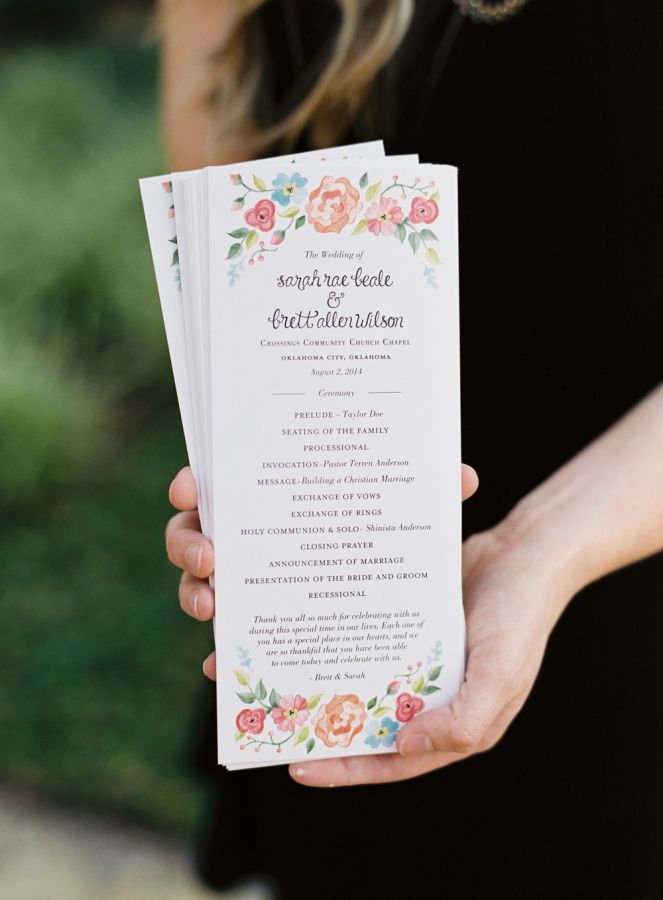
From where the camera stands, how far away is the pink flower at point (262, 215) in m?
0.83

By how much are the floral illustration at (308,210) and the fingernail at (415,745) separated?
1.41 feet

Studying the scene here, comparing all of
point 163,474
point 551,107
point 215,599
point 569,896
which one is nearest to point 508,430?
point 551,107

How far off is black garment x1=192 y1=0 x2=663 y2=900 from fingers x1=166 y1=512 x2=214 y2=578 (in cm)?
45

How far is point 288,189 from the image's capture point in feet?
2.72

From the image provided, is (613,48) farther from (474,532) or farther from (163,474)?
(163,474)

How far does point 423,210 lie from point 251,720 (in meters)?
0.47

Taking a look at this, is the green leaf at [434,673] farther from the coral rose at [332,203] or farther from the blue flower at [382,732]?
the coral rose at [332,203]

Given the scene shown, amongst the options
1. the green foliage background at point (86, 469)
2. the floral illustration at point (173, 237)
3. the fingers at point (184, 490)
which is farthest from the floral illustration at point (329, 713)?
the green foliage background at point (86, 469)

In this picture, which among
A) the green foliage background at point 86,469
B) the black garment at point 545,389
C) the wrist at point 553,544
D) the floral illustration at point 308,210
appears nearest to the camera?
the floral illustration at point 308,210

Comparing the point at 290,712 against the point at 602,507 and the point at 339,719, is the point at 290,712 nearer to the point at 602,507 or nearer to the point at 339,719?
the point at 339,719

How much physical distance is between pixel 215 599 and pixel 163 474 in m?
2.10

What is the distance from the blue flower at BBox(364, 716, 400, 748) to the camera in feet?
2.92

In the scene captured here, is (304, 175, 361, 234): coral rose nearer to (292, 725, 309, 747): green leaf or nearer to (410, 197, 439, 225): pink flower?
(410, 197, 439, 225): pink flower

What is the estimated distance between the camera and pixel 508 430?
1.19 metres
